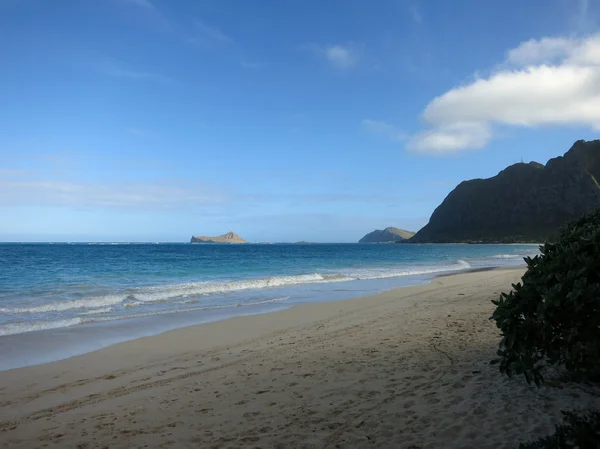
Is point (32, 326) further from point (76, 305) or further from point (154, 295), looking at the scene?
point (154, 295)

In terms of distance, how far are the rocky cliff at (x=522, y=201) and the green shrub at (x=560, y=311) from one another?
444 feet

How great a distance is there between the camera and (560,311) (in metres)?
3.25

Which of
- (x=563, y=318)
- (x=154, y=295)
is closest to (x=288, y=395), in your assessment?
(x=563, y=318)

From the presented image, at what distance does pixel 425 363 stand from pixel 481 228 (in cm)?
16766

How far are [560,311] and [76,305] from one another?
52.6ft

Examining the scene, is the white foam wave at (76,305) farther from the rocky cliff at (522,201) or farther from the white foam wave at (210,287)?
the rocky cliff at (522,201)

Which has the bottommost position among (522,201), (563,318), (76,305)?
(76,305)

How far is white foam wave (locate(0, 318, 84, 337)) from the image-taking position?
10.8m

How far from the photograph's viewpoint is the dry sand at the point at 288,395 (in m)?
4.43

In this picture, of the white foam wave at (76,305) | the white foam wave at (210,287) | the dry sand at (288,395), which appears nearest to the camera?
the dry sand at (288,395)

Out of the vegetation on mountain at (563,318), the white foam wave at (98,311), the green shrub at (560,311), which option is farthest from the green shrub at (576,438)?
the white foam wave at (98,311)

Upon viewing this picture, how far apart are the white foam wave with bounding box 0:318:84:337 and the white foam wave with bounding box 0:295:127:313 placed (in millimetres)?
2756

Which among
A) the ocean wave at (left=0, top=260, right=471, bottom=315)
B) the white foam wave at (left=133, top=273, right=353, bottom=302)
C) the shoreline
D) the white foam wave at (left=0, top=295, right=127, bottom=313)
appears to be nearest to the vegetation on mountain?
the shoreline

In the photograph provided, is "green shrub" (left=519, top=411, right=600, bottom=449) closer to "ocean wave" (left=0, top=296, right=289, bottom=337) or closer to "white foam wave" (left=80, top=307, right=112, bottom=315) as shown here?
"ocean wave" (left=0, top=296, right=289, bottom=337)
